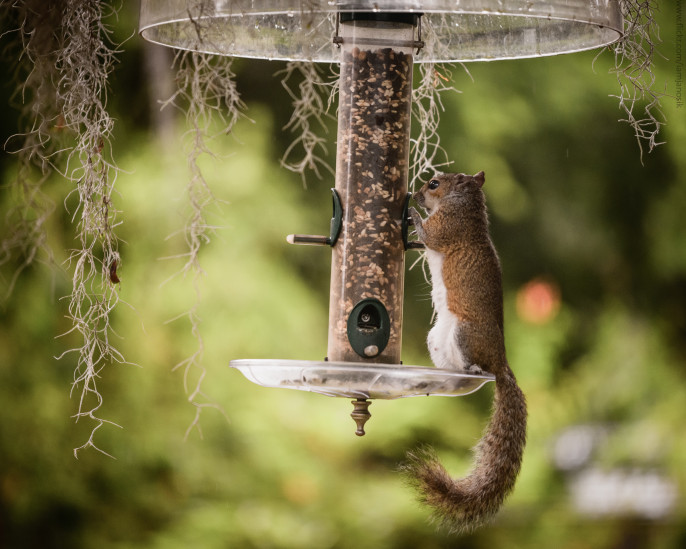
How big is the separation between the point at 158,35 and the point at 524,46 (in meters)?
0.95

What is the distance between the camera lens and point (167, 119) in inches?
182

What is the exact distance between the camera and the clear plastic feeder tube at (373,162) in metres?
2.69

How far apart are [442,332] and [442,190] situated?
0.44 metres

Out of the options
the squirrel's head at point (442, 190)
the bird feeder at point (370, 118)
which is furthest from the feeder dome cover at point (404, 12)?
the squirrel's head at point (442, 190)

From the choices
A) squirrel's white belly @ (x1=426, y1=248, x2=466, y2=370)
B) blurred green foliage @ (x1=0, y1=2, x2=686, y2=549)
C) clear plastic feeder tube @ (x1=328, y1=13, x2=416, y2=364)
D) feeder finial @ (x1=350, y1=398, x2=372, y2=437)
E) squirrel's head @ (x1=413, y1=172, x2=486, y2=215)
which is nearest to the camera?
feeder finial @ (x1=350, y1=398, x2=372, y2=437)

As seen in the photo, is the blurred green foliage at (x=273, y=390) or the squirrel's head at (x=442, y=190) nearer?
the squirrel's head at (x=442, y=190)

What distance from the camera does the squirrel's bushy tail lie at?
2.37 m

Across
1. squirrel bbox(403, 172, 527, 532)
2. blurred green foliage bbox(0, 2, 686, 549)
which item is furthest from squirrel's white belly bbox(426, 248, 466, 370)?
blurred green foliage bbox(0, 2, 686, 549)

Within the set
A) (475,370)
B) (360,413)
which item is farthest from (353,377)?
(475,370)

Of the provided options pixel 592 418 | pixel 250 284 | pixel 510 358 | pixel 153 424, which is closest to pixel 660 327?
pixel 592 418

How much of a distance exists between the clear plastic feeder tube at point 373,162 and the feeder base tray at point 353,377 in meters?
0.49

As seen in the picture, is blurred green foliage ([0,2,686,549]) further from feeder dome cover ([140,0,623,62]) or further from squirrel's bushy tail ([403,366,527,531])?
squirrel's bushy tail ([403,366,527,531])

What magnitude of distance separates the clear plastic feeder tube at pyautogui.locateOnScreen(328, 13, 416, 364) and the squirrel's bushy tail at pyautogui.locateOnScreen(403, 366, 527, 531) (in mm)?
306

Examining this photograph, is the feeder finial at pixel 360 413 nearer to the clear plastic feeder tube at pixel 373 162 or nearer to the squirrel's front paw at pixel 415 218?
the clear plastic feeder tube at pixel 373 162
